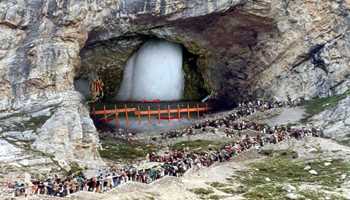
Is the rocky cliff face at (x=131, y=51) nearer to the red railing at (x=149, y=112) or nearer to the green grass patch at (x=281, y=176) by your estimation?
the red railing at (x=149, y=112)

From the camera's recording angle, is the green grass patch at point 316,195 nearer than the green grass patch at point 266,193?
No

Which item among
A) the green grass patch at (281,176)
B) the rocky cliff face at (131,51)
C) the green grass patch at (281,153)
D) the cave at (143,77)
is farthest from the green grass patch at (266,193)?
A: the cave at (143,77)

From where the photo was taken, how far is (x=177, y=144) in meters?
60.8

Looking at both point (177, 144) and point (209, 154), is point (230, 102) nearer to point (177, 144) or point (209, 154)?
point (177, 144)

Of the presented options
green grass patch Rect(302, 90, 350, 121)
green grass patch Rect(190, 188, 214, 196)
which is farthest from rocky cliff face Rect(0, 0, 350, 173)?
green grass patch Rect(190, 188, 214, 196)

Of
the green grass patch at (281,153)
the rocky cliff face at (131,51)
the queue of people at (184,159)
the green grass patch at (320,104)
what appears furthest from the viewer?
the green grass patch at (320,104)

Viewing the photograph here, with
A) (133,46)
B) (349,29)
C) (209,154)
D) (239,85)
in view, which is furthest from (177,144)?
(349,29)

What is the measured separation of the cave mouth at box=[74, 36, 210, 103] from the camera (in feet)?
228

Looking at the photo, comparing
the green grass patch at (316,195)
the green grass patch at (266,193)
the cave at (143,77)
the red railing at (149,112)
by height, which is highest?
the cave at (143,77)

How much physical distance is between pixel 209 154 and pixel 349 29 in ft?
105

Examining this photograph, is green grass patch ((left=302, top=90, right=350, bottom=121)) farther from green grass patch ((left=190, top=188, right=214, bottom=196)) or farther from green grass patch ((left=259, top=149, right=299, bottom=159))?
green grass patch ((left=190, top=188, right=214, bottom=196))

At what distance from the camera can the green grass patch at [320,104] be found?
65.6 meters

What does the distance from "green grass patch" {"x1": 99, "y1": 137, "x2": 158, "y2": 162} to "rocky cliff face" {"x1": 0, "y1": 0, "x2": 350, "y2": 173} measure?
8.98 feet

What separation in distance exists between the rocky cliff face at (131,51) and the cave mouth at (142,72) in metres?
0.28
